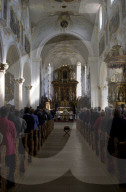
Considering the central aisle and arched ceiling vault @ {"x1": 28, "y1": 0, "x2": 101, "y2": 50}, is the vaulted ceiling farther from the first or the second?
the central aisle

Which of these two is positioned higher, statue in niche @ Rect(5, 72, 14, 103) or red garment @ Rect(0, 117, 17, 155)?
statue in niche @ Rect(5, 72, 14, 103)

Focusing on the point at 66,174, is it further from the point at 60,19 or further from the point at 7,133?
the point at 60,19

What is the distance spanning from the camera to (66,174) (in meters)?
4.53

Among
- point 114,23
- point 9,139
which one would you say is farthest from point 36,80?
point 9,139

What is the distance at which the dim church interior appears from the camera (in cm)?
460

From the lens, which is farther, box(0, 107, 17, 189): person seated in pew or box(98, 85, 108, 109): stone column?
box(98, 85, 108, 109): stone column

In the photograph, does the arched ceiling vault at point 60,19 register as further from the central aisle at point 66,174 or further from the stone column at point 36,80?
the central aisle at point 66,174

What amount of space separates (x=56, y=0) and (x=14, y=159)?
16041 millimetres

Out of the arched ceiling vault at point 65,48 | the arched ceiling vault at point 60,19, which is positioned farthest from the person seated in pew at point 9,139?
the arched ceiling vault at point 65,48

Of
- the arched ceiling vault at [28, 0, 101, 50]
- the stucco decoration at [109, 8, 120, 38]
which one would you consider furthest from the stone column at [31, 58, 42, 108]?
the stucco decoration at [109, 8, 120, 38]

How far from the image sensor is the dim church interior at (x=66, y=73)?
460 centimetres

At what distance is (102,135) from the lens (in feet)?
16.7

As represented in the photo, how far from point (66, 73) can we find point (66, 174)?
26892 mm

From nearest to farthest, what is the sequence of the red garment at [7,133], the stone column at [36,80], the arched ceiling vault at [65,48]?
1. the red garment at [7,133]
2. the stone column at [36,80]
3. the arched ceiling vault at [65,48]
